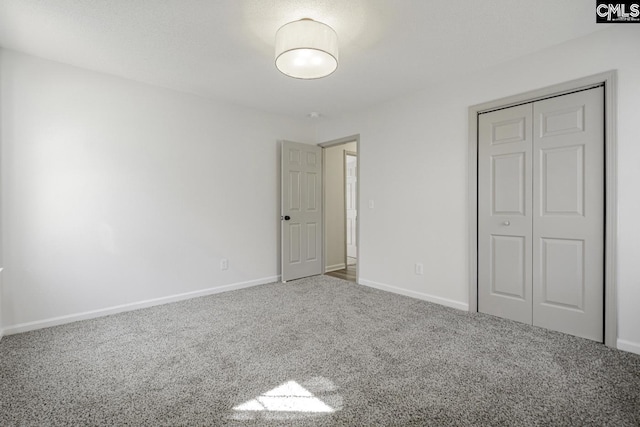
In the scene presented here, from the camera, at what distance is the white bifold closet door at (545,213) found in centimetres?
254

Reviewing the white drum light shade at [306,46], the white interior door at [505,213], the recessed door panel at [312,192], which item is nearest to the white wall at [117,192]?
the recessed door panel at [312,192]

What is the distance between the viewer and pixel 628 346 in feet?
7.72

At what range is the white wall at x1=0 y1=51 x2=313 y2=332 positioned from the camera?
2.83m

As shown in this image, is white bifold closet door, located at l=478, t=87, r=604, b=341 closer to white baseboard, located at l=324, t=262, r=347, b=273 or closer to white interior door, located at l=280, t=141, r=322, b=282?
white interior door, located at l=280, t=141, r=322, b=282

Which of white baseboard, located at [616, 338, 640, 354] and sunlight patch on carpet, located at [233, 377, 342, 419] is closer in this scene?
sunlight patch on carpet, located at [233, 377, 342, 419]

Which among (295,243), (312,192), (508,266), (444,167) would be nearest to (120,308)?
(295,243)

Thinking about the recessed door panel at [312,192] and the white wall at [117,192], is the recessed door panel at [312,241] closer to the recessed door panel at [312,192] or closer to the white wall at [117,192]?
the recessed door panel at [312,192]

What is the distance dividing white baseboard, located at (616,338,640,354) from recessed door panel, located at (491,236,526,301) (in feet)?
2.27

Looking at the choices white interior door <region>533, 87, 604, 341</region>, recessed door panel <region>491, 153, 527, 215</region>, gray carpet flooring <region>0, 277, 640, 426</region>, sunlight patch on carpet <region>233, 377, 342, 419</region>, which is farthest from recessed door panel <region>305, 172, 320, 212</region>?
sunlight patch on carpet <region>233, 377, 342, 419</region>

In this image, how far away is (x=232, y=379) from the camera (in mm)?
2004

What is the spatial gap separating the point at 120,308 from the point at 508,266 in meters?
3.94

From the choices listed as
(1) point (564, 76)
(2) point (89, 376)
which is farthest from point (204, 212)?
(1) point (564, 76)

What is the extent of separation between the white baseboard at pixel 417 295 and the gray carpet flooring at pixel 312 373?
21cm

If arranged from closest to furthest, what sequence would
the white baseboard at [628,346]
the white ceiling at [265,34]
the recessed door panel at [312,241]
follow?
the white ceiling at [265,34] → the white baseboard at [628,346] → the recessed door panel at [312,241]
